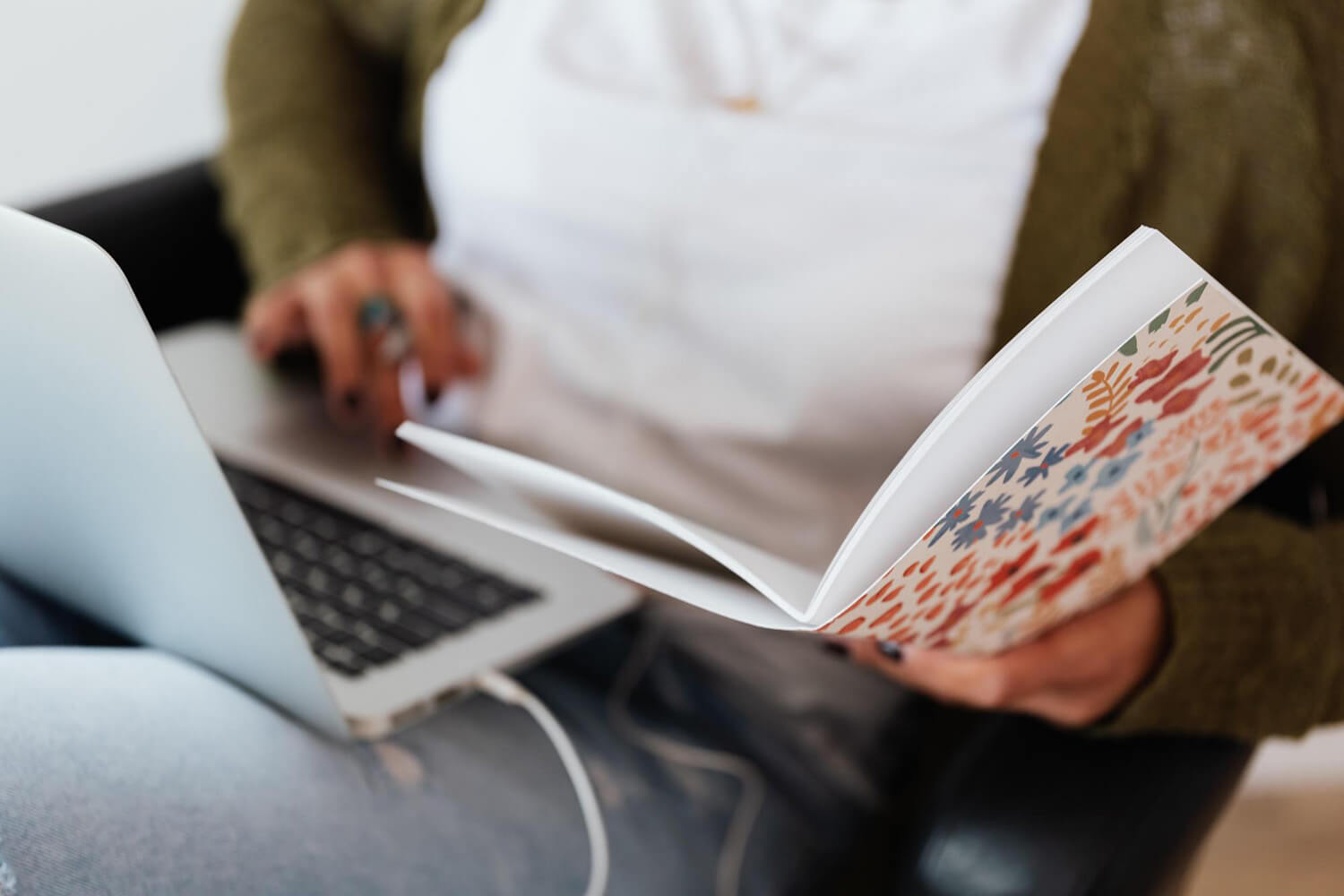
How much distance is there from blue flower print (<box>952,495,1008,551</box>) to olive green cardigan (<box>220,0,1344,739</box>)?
0.23 m

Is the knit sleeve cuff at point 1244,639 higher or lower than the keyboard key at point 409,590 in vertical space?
higher

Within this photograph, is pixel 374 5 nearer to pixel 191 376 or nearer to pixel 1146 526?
pixel 191 376

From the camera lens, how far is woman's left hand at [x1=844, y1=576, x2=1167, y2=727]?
0.52 metres

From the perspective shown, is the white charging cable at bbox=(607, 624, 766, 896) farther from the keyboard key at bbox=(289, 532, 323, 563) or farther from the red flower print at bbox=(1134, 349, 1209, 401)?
the red flower print at bbox=(1134, 349, 1209, 401)

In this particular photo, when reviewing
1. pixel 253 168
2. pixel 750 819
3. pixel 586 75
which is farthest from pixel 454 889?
pixel 253 168

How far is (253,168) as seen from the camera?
90 centimetres

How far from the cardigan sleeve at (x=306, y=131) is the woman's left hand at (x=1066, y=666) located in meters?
0.57

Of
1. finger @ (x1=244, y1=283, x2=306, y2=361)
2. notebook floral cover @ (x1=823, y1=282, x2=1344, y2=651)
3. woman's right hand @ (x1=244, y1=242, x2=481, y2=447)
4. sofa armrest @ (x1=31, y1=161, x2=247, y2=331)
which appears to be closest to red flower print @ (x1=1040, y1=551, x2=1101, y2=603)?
notebook floral cover @ (x1=823, y1=282, x2=1344, y2=651)

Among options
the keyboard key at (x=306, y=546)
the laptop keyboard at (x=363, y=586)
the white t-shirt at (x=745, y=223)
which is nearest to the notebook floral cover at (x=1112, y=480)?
the white t-shirt at (x=745, y=223)

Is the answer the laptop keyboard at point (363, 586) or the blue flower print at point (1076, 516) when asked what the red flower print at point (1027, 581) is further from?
the laptop keyboard at point (363, 586)

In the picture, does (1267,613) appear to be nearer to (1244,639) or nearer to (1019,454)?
(1244,639)

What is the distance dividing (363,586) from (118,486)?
0.86ft

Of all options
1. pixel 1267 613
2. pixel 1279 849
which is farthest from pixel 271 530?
pixel 1279 849

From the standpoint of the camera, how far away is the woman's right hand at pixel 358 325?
79 cm
